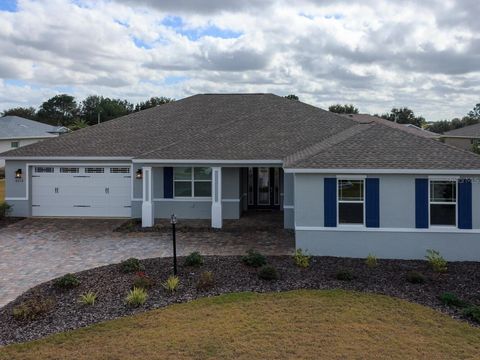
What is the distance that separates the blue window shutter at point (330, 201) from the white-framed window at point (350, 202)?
15cm

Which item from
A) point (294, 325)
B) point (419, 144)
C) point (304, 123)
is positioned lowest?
point (294, 325)

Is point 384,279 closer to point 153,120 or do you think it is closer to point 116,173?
point 116,173

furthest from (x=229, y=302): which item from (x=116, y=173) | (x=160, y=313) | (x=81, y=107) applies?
(x=81, y=107)

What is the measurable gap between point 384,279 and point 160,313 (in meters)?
5.50

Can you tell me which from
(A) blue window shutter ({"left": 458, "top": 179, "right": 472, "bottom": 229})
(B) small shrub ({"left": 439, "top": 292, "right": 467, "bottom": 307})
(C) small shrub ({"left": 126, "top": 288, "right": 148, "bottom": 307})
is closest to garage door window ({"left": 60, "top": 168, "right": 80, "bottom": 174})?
(C) small shrub ({"left": 126, "top": 288, "right": 148, "bottom": 307})

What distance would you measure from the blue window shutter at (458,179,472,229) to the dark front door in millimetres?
9834

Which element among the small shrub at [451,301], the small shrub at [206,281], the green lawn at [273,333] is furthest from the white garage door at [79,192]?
the small shrub at [451,301]

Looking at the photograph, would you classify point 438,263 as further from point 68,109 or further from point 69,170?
point 68,109

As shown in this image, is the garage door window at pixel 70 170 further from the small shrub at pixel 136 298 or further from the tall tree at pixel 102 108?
the tall tree at pixel 102 108

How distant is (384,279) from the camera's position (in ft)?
37.5

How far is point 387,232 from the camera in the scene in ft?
44.3

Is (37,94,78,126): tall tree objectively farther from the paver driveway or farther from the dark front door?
the paver driveway

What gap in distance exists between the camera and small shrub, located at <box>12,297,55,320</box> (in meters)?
9.04

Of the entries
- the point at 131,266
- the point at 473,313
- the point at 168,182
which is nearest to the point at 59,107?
the point at 168,182
